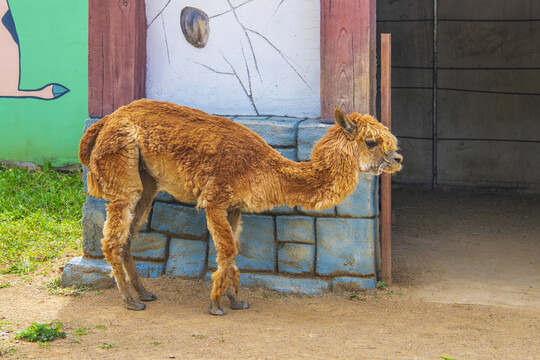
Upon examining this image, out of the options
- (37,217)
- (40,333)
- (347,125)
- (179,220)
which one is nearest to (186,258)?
(179,220)

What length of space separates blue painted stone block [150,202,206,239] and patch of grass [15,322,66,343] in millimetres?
1361

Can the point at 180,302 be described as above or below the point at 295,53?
below

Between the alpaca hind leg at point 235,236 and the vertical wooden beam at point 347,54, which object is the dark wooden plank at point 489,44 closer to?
the vertical wooden beam at point 347,54

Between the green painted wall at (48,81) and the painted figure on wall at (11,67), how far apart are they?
5 cm

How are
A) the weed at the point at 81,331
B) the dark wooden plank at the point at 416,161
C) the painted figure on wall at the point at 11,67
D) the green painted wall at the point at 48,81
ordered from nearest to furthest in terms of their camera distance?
the weed at the point at 81,331, the green painted wall at the point at 48,81, the painted figure on wall at the point at 11,67, the dark wooden plank at the point at 416,161

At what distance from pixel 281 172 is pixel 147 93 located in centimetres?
166

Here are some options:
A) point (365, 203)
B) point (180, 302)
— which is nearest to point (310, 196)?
point (365, 203)

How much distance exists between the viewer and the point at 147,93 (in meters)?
5.64

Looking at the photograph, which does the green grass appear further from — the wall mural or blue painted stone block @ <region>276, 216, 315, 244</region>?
blue painted stone block @ <region>276, 216, 315, 244</region>

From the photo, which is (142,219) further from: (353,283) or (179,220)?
(353,283)

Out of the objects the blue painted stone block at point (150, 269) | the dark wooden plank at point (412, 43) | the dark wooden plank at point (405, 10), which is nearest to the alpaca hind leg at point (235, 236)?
the blue painted stone block at point (150, 269)

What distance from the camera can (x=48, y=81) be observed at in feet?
29.3

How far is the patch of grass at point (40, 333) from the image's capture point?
413 centimetres

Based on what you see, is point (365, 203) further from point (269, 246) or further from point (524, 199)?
point (524, 199)
